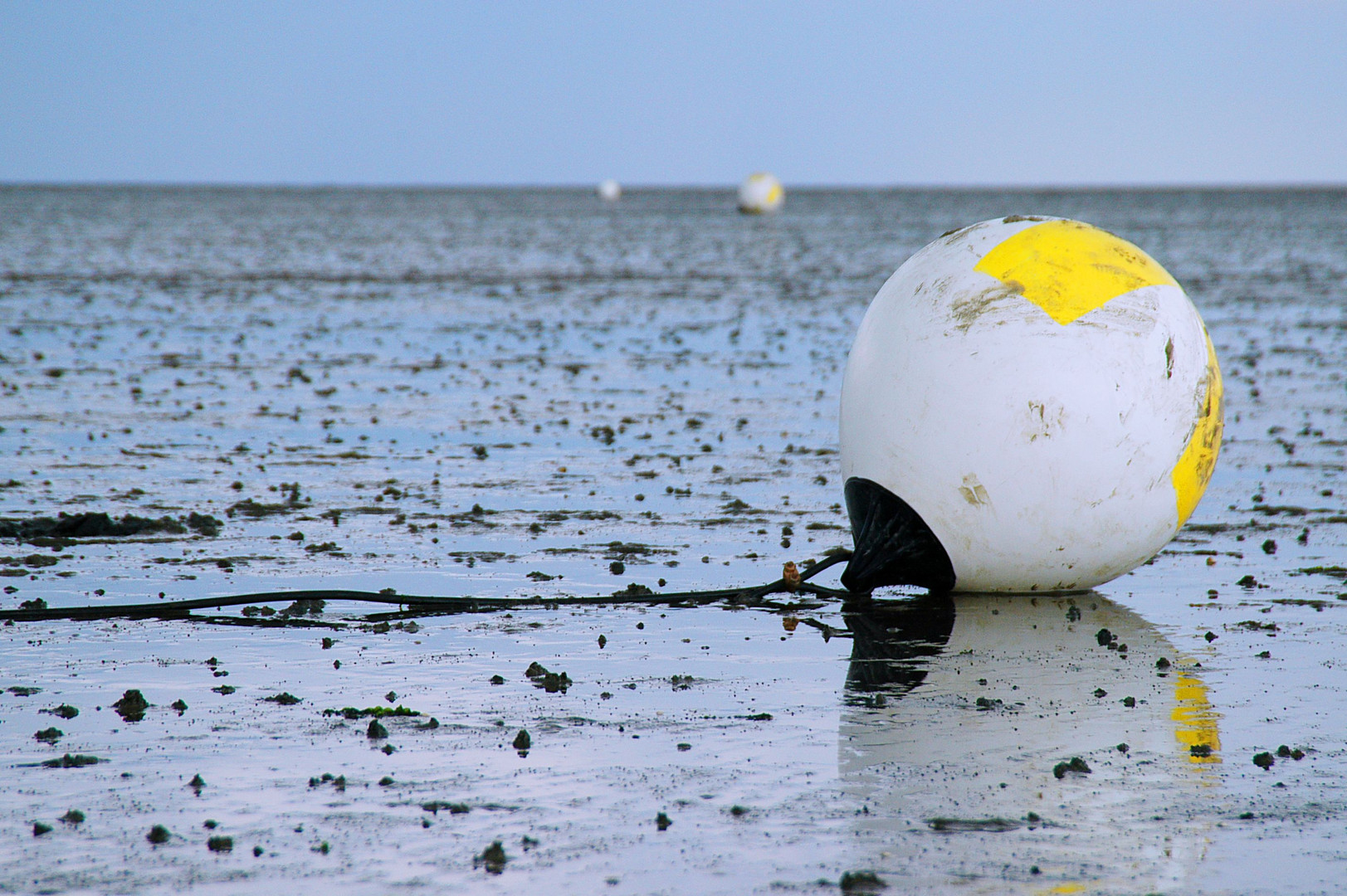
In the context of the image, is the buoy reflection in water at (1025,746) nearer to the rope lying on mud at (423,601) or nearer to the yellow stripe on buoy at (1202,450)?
the rope lying on mud at (423,601)

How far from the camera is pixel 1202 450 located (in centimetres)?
771

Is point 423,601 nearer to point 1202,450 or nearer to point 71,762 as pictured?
point 71,762

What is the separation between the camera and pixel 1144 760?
5461 millimetres

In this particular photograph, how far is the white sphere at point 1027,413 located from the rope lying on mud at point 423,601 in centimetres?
38

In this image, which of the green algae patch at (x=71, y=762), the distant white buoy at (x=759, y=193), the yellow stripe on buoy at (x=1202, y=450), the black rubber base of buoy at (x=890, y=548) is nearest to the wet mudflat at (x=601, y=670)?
the green algae patch at (x=71, y=762)

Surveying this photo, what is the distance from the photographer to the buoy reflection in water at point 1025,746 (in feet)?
14.9

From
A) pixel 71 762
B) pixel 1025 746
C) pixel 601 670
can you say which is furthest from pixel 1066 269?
pixel 71 762

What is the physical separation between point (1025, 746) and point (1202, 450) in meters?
2.71

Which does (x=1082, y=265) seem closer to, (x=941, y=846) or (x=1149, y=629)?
(x=1149, y=629)

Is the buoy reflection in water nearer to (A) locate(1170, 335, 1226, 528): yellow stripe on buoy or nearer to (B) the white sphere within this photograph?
(B) the white sphere

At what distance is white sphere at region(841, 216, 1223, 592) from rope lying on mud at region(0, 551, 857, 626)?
15.0 inches

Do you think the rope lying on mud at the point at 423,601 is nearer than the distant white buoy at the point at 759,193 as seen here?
Yes

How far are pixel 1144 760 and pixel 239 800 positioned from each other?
10.0 ft

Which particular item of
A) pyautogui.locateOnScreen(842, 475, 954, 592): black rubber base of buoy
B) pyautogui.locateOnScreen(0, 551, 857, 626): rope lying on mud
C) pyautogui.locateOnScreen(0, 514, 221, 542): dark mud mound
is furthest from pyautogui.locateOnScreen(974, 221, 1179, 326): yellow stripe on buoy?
pyautogui.locateOnScreen(0, 514, 221, 542): dark mud mound
